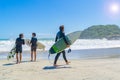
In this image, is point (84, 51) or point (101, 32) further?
point (101, 32)

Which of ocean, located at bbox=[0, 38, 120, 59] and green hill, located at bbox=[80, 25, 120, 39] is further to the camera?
green hill, located at bbox=[80, 25, 120, 39]

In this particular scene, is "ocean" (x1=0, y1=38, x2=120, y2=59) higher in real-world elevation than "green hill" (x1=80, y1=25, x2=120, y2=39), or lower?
lower

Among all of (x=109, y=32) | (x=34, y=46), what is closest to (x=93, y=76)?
(x=34, y=46)

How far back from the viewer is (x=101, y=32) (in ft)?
485

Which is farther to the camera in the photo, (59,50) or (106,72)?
(59,50)

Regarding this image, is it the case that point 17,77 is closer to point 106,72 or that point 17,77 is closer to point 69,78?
point 69,78

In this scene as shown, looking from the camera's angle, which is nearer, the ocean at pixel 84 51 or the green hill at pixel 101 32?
the ocean at pixel 84 51

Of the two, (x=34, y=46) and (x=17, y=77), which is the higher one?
(x=34, y=46)

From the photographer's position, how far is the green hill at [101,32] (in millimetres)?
136500

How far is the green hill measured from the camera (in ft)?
448

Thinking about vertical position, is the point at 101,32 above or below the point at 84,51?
above

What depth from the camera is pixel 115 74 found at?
10055mm

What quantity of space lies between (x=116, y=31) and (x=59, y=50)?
475 ft

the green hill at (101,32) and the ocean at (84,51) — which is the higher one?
the green hill at (101,32)
